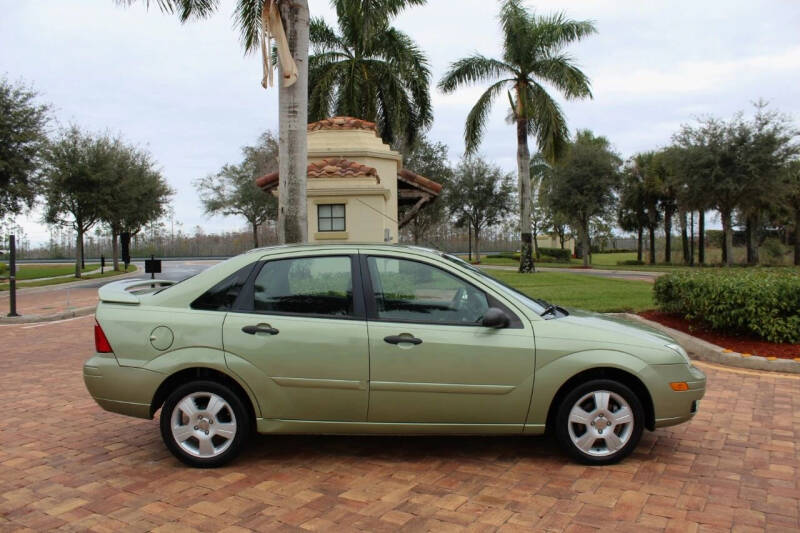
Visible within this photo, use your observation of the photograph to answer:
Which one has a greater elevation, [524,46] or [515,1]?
[515,1]

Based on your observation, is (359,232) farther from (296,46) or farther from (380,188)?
(296,46)

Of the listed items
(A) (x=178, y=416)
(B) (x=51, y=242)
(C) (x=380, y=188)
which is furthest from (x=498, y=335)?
(B) (x=51, y=242)

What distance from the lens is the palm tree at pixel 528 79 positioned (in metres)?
24.5

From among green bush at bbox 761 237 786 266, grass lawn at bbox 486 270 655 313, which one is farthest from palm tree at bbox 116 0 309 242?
green bush at bbox 761 237 786 266

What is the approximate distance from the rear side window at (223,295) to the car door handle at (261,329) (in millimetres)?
243

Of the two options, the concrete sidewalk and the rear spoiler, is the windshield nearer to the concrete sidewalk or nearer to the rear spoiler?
the rear spoiler

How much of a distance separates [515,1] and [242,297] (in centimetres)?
2468

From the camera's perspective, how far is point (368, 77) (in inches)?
1013

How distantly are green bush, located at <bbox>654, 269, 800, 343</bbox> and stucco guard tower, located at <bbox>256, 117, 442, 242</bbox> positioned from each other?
980 cm

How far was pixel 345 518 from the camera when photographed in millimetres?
3506

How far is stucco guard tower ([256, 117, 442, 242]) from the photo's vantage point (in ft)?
55.0

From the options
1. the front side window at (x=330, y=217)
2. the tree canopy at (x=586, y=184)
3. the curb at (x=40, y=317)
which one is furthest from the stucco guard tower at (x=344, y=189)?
the tree canopy at (x=586, y=184)

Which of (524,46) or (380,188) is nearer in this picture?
(380,188)

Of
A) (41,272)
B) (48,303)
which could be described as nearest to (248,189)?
(41,272)
